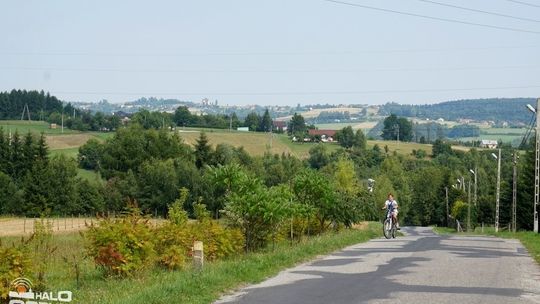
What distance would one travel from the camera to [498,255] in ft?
69.3

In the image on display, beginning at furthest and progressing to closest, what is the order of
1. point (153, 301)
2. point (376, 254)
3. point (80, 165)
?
1. point (80, 165)
2. point (376, 254)
3. point (153, 301)

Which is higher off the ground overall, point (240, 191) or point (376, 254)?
point (240, 191)

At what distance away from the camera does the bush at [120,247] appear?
14992mm

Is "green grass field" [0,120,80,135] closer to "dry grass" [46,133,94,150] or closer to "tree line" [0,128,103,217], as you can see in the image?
"dry grass" [46,133,94,150]

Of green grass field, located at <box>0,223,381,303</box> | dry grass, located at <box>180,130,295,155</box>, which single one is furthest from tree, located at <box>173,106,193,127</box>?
green grass field, located at <box>0,223,381,303</box>

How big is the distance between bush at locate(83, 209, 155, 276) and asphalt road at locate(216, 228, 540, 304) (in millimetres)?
2643

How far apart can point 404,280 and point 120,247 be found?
18.7 ft

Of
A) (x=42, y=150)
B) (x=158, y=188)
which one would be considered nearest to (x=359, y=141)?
(x=158, y=188)

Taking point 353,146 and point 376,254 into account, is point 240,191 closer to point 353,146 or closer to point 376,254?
point 376,254

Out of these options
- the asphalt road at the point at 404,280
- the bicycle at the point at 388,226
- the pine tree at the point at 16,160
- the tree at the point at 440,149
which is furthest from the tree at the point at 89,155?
the asphalt road at the point at 404,280

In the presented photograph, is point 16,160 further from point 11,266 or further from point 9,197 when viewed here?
point 11,266

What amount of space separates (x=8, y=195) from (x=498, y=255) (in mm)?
78136

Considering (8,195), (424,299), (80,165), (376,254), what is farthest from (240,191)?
(80,165)

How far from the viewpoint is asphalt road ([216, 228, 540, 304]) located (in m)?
12.5
